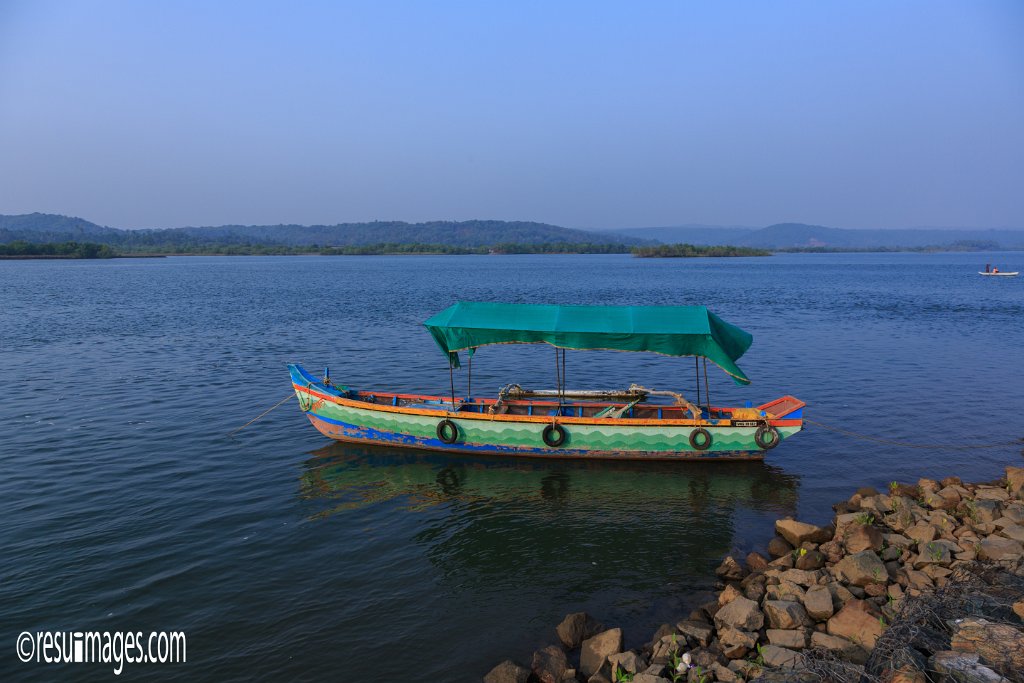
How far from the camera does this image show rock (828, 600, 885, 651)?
7.85 meters

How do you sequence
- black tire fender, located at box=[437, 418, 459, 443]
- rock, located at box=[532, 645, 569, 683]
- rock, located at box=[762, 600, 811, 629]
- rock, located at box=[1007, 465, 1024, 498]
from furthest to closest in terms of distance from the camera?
black tire fender, located at box=[437, 418, 459, 443] < rock, located at box=[1007, 465, 1024, 498] < rock, located at box=[762, 600, 811, 629] < rock, located at box=[532, 645, 569, 683]

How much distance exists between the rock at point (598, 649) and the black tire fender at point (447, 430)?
802 cm

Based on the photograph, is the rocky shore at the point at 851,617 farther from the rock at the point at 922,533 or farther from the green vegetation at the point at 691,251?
the green vegetation at the point at 691,251

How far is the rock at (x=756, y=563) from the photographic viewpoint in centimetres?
1057

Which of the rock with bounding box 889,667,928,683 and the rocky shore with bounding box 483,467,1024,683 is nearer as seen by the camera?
the rock with bounding box 889,667,928,683

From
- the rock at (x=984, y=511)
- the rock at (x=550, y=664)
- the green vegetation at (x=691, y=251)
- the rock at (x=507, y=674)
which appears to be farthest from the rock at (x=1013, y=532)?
the green vegetation at (x=691, y=251)

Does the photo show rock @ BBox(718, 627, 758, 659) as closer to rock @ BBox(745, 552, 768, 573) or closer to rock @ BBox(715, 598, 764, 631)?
rock @ BBox(715, 598, 764, 631)

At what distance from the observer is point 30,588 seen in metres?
10.4

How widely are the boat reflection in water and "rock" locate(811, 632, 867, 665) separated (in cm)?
307

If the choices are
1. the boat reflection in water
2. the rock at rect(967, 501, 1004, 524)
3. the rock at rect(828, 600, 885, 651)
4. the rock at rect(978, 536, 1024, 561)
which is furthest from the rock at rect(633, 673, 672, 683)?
the rock at rect(967, 501, 1004, 524)

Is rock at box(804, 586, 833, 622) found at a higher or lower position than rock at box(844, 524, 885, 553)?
lower

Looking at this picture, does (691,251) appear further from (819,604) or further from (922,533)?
(819,604)

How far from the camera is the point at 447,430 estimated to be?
1600 centimetres

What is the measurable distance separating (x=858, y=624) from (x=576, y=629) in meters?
3.81
